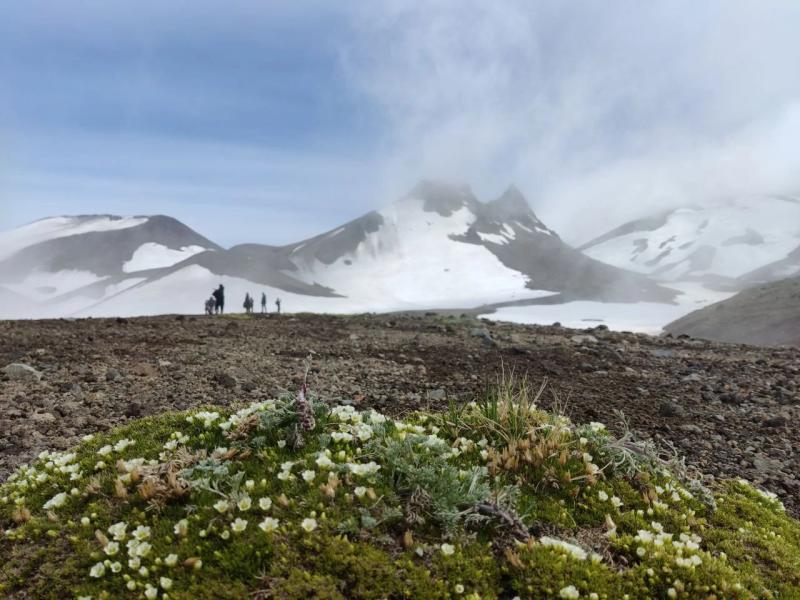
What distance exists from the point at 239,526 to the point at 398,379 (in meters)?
9.31

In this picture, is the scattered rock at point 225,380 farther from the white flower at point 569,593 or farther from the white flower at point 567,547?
the white flower at point 569,593

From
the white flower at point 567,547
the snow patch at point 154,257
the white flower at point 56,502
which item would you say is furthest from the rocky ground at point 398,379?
the snow patch at point 154,257

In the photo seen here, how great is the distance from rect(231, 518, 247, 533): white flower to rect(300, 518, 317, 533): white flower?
1.52 ft

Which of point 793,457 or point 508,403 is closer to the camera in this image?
point 508,403

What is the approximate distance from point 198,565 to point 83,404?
25.8 feet

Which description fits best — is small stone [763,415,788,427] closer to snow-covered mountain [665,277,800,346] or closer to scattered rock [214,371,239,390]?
scattered rock [214,371,239,390]

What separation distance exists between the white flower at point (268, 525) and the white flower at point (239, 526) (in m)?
0.13

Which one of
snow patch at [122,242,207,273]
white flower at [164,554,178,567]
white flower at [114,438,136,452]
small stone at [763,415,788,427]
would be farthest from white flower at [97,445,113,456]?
snow patch at [122,242,207,273]

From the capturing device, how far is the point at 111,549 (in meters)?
4.20

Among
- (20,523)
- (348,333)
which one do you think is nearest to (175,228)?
(348,333)

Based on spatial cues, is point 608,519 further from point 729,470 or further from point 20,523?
point 20,523

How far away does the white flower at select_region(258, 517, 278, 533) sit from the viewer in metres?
4.20

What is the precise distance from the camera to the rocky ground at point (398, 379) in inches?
371

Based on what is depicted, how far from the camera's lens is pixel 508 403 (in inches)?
259
